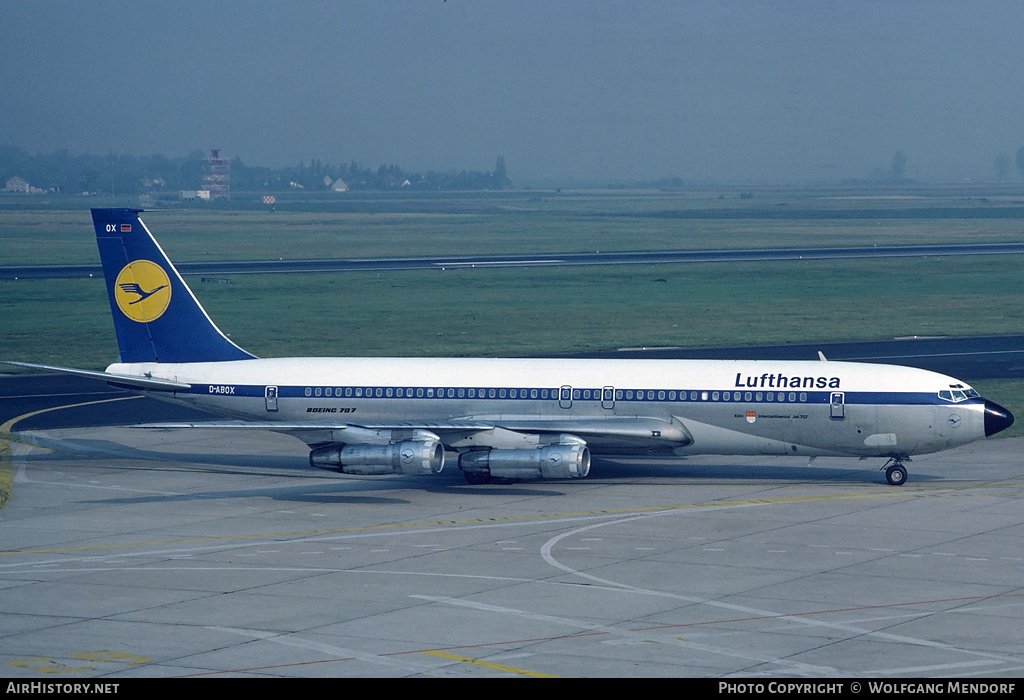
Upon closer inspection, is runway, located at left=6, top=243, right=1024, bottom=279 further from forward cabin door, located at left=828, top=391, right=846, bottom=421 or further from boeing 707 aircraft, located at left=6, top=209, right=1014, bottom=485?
forward cabin door, located at left=828, top=391, right=846, bottom=421

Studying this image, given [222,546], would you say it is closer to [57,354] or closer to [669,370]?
[669,370]

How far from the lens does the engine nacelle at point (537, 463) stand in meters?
45.8

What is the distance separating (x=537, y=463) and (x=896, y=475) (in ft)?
43.1

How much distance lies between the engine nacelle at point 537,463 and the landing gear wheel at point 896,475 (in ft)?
36.1

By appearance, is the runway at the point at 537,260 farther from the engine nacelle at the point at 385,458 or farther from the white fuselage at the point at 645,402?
the engine nacelle at the point at 385,458

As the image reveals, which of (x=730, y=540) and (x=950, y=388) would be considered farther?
(x=950, y=388)

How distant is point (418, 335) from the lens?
93500 mm

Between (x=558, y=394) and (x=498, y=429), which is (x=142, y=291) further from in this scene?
(x=558, y=394)

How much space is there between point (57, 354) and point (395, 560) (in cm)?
5251

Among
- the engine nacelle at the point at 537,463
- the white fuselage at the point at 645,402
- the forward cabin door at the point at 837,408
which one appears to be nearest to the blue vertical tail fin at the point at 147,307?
the white fuselage at the point at 645,402

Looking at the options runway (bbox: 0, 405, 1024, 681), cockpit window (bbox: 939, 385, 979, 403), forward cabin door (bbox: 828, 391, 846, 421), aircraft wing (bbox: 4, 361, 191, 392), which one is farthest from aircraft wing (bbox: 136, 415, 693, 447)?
cockpit window (bbox: 939, 385, 979, 403)

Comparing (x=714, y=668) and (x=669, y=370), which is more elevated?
(x=669, y=370)
